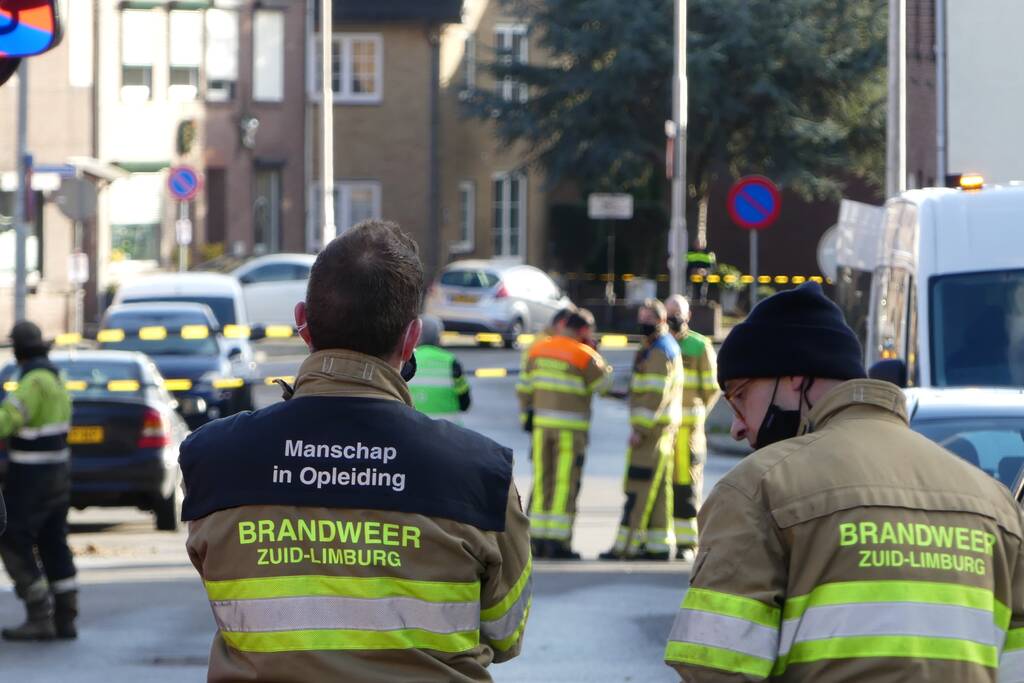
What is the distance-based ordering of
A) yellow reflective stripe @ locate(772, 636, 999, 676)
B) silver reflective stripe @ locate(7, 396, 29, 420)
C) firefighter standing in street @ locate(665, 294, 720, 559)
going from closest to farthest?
yellow reflective stripe @ locate(772, 636, 999, 676) → silver reflective stripe @ locate(7, 396, 29, 420) → firefighter standing in street @ locate(665, 294, 720, 559)

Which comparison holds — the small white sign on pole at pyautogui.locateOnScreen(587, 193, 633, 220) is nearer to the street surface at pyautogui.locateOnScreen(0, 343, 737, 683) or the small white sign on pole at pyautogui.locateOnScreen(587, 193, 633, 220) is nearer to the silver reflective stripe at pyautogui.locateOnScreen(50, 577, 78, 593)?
the street surface at pyautogui.locateOnScreen(0, 343, 737, 683)

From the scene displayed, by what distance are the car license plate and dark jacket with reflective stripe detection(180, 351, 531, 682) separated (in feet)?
38.2

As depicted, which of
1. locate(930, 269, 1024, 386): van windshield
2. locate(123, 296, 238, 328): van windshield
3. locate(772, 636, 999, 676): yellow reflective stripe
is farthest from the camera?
locate(123, 296, 238, 328): van windshield

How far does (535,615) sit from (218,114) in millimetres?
31729

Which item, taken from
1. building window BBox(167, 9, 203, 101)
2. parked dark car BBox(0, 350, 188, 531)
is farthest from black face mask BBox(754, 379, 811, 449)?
building window BBox(167, 9, 203, 101)

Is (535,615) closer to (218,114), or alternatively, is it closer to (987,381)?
(987,381)

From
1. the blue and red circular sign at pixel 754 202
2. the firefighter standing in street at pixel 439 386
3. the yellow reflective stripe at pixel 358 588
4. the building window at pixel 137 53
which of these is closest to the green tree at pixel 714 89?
the building window at pixel 137 53

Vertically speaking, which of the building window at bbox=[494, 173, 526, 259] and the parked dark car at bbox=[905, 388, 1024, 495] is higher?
the building window at bbox=[494, 173, 526, 259]

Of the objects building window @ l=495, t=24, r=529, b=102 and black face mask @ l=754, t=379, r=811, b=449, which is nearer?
black face mask @ l=754, t=379, r=811, b=449

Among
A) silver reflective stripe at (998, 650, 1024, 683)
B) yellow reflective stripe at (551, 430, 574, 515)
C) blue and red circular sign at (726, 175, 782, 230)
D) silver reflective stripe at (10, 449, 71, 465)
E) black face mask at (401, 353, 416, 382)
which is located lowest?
yellow reflective stripe at (551, 430, 574, 515)

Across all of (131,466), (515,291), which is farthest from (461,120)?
(131,466)

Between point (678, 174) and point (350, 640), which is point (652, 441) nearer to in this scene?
point (350, 640)

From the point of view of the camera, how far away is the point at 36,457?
10.7 metres

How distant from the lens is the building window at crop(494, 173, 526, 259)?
4844cm
